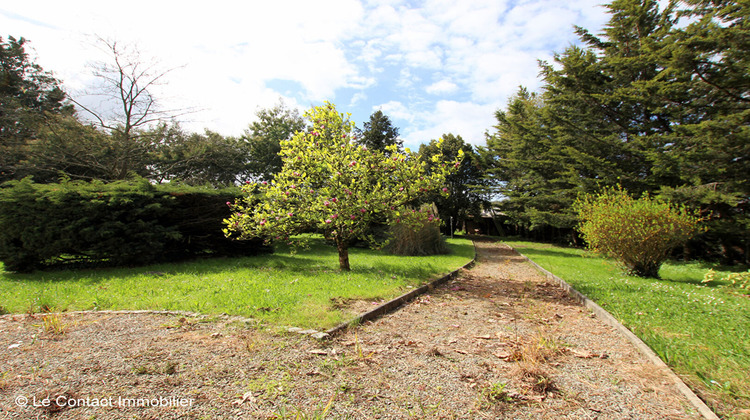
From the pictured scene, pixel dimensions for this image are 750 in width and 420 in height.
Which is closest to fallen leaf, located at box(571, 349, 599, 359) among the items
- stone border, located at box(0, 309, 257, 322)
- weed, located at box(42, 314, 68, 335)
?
stone border, located at box(0, 309, 257, 322)

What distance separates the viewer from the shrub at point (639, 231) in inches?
331

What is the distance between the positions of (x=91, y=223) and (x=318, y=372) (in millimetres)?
7913

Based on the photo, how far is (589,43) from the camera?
18.8m

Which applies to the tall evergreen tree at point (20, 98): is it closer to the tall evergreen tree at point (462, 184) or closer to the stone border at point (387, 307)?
the stone border at point (387, 307)

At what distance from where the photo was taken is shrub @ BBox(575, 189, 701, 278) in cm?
841

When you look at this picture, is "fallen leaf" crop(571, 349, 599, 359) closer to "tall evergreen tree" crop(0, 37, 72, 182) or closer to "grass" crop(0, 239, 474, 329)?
"grass" crop(0, 239, 474, 329)

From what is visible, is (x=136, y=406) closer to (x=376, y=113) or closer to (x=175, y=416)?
(x=175, y=416)

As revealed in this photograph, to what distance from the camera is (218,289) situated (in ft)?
18.5

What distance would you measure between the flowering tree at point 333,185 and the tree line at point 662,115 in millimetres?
9100

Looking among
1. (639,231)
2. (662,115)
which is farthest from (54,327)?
(662,115)

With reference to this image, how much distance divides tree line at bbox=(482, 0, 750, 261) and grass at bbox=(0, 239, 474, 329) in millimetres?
10471

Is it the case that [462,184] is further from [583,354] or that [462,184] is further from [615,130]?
[583,354]

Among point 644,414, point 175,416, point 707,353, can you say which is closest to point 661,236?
point 707,353

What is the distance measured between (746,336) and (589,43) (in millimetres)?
20165
